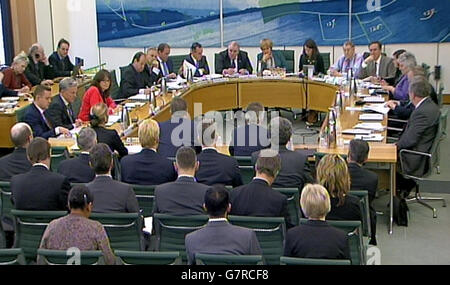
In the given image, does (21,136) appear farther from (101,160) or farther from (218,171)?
(218,171)

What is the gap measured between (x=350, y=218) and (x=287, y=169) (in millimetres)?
1044

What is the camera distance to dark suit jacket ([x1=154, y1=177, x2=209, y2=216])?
15.8 feet

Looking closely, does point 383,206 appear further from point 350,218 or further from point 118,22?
point 118,22

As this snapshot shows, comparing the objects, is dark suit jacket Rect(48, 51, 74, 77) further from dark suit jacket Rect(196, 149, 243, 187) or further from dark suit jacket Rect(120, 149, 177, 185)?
dark suit jacket Rect(196, 149, 243, 187)

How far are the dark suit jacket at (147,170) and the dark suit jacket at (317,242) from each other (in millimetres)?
1791

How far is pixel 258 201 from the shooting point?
15.7ft

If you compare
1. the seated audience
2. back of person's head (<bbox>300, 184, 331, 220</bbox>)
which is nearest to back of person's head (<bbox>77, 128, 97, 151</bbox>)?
the seated audience

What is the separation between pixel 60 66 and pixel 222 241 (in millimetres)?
8126

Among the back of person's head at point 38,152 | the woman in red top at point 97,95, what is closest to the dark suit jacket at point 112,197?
the back of person's head at point 38,152

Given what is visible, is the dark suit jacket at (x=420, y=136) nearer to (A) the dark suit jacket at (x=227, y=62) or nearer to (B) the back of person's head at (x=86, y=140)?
(B) the back of person's head at (x=86, y=140)

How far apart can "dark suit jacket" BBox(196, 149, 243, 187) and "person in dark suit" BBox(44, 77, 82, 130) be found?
246 centimetres

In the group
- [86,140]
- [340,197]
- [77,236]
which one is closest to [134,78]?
[86,140]

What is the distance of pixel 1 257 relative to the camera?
13.3 feet
